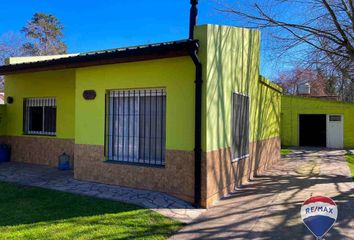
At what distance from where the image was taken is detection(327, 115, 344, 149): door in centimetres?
2516

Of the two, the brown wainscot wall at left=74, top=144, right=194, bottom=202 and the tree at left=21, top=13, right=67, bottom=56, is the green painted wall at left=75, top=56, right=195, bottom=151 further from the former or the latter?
the tree at left=21, top=13, right=67, bottom=56

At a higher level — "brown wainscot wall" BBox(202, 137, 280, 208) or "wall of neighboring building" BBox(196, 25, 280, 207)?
"wall of neighboring building" BBox(196, 25, 280, 207)

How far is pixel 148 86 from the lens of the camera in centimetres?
801

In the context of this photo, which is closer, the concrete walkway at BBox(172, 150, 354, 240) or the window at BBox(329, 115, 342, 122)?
the concrete walkway at BBox(172, 150, 354, 240)

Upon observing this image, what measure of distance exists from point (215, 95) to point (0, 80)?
3555cm

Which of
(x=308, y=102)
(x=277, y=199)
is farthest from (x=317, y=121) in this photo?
(x=277, y=199)

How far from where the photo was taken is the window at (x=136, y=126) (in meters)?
8.13

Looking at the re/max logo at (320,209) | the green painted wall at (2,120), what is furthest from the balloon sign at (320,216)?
the green painted wall at (2,120)

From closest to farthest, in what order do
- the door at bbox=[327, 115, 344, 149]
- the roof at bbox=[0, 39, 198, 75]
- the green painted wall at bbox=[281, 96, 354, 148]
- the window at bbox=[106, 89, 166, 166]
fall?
the roof at bbox=[0, 39, 198, 75], the window at bbox=[106, 89, 166, 166], the green painted wall at bbox=[281, 96, 354, 148], the door at bbox=[327, 115, 344, 149]

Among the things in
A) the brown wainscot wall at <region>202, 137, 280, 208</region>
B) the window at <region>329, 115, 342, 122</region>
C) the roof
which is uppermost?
the roof

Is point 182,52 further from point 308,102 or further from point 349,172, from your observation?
point 308,102

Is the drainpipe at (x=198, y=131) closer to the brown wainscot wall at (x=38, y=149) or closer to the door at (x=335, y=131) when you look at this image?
the brown wainscot wall at (x=38, y=149)

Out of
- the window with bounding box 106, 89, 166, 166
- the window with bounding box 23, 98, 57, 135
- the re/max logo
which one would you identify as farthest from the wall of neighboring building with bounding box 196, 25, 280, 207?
the window with bounding box 23, 98, 57, 135

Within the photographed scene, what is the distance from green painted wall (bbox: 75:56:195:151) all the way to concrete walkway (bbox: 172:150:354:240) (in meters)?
1.73
